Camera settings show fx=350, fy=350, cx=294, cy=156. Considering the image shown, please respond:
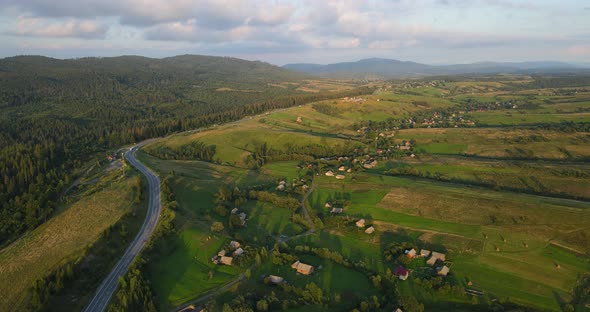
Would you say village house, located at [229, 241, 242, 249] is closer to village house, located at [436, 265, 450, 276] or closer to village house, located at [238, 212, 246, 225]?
village house, located at [238, 212, 246, 225]

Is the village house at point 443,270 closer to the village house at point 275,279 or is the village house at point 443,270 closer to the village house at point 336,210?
the village house at point 275,279

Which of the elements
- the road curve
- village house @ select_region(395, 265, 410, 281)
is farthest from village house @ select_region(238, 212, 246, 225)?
village house @ select_region(395, 265, 410, 281)

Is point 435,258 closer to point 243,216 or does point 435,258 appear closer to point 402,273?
point 402,273

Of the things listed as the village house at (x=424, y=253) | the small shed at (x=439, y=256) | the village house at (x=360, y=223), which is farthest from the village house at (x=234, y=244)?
the small shed at (x=439, y=256)

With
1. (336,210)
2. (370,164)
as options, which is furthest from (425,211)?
(370,164)

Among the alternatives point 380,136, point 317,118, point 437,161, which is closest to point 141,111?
point 317,118
